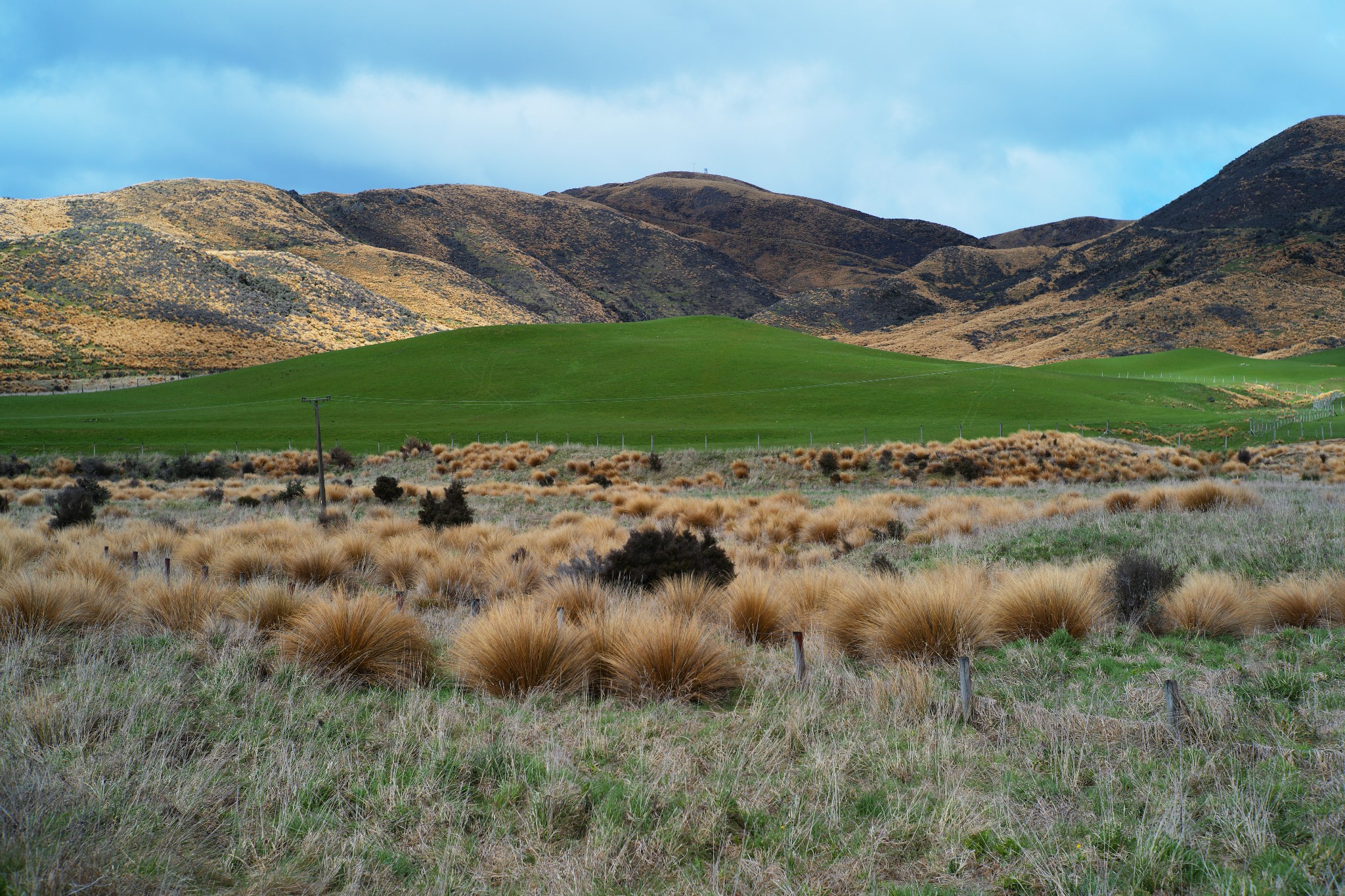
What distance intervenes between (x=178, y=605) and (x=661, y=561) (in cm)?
594

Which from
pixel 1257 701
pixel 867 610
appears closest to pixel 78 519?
pixel 867 610

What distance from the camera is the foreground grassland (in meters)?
3.49

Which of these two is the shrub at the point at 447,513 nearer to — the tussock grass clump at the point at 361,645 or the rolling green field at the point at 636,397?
the tussock grass clump at the point at 361,645

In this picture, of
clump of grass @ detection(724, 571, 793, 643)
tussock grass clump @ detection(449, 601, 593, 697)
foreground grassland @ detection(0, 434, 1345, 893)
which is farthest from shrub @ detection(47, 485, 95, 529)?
clump of grass @ detection(724, 571, 793, 643)

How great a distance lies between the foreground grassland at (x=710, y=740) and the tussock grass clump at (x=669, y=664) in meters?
0.06

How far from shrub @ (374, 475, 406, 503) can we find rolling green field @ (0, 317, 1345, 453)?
18.9 metres

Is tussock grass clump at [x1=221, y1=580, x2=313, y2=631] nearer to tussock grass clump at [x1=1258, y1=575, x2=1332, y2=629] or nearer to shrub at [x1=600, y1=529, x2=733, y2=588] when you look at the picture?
shrub at [x1=600, y1=529, x2=733, y2=588]

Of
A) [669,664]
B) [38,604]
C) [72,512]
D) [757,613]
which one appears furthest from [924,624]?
[72,512]

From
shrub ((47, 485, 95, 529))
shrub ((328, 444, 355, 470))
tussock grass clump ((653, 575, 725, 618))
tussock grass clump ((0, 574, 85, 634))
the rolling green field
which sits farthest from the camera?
the rolling green field

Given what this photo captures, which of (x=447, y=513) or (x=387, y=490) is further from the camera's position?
(x=387, y=490)

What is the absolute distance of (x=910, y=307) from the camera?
181875 mm

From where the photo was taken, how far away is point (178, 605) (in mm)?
8250

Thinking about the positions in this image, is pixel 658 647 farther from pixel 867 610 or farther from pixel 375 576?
pixel 375 576

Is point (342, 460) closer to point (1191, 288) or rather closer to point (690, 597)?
point (690, 597)
